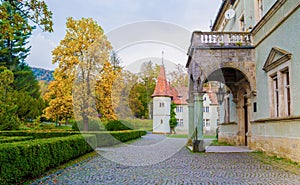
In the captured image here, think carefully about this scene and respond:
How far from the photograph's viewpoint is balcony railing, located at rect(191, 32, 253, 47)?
11.6 metres

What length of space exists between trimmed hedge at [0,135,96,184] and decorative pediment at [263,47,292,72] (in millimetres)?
7724

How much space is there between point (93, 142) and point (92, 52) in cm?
858

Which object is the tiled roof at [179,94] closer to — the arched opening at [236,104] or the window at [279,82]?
the arched opening at [236,104]

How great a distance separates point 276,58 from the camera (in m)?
9.50

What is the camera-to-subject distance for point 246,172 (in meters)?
6.91

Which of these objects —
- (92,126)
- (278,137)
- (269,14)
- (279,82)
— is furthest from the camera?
(92,126)

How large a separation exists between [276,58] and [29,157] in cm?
861

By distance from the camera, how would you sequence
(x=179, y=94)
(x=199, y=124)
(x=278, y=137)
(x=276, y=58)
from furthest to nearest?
(x=179, y=94) → (x=199, y=124) → (x=276, y=58) → (x=278, y=137)

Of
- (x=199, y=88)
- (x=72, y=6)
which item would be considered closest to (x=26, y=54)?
(x=72, y=6)

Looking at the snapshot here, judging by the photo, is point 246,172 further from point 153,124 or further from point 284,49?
point 153,124

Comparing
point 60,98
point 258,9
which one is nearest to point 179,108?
point 60,98

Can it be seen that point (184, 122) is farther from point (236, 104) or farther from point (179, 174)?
point (179, 174)

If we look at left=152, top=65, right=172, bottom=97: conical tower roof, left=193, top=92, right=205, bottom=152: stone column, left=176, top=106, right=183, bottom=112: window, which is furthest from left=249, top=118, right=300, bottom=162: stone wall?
left=176, top=106, right=183, bottom=112: window

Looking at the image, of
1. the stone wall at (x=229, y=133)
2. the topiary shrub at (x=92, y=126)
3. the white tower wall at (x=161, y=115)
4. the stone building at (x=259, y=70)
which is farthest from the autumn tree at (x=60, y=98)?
the white tower wall at (x=161, y=115)
